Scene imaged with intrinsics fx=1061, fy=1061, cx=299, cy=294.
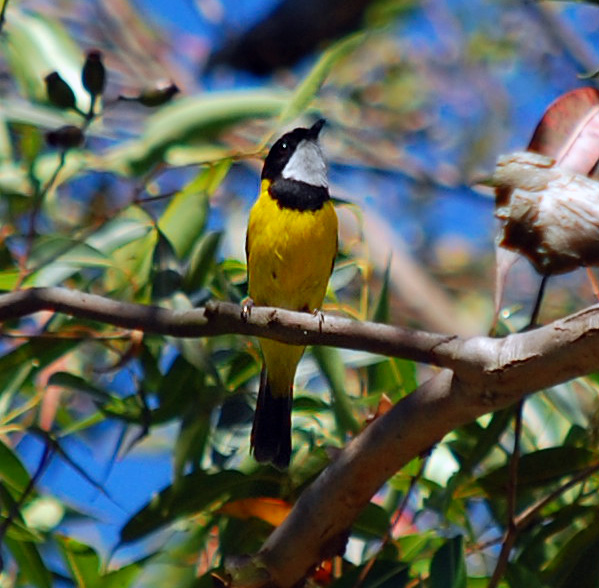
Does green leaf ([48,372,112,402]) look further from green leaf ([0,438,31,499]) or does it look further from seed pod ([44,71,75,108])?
seed pod ([44,71,75,108])

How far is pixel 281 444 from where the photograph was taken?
100.0 inches

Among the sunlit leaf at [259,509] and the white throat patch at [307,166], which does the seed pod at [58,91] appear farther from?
the white throat patch at [307,166]

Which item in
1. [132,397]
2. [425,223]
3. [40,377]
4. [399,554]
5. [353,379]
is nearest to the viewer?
[399,554]

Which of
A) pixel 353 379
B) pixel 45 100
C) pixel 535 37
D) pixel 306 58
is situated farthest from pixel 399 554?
pixel 535 37

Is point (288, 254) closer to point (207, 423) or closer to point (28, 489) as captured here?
point (207, 423)

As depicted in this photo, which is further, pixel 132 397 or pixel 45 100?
pixel 45 100

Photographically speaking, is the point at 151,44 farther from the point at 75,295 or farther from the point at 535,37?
the point at 75,295

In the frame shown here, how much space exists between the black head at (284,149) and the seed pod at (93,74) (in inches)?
48.5

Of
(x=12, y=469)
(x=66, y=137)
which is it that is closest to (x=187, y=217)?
(x=66, y=137)

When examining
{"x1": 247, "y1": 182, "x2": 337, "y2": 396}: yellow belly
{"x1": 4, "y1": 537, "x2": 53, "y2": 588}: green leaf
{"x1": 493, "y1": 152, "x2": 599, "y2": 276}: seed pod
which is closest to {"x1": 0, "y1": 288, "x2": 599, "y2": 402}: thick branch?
{"x1": 493, "y1": 152, "x2": 599, "y2": 276}: seed pod

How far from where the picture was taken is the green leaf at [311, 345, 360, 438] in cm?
241

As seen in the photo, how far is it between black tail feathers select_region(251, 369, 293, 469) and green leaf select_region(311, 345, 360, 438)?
155mm

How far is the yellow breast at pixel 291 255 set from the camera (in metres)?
3.05

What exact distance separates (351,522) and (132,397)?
73 centimetres
